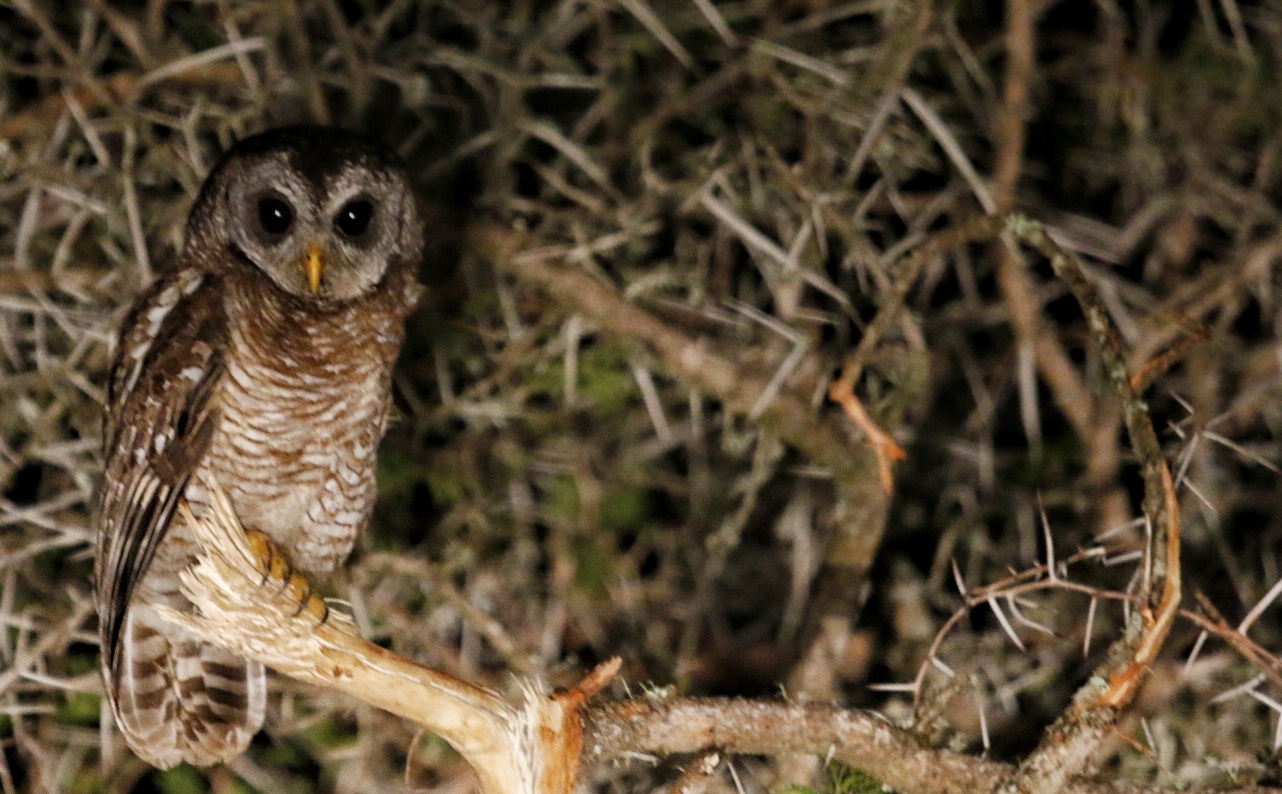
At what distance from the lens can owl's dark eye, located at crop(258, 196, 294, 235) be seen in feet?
8.62

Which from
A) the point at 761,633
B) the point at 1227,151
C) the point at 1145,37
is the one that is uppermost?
the point at 1145,37

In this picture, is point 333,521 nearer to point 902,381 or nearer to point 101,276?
point 101,276

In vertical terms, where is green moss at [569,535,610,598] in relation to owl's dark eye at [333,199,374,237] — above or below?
below

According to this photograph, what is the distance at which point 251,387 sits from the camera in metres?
2.57

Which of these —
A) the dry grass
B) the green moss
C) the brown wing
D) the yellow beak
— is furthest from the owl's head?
the green moss

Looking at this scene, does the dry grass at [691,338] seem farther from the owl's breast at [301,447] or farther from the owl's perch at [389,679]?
the owl's perch at [389,679]

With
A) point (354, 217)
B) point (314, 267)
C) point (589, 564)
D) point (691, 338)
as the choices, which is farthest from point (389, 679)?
point (589, 564)

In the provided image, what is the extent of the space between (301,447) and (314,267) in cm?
38

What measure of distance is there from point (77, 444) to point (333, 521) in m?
0.74

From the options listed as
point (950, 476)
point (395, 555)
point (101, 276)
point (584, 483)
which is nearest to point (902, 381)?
point (950, 476)

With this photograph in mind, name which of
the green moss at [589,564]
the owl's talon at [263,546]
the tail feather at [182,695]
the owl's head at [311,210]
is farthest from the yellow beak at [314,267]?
the green moss at [589,564]

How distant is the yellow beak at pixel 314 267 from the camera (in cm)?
258

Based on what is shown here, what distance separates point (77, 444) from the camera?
3.05 m

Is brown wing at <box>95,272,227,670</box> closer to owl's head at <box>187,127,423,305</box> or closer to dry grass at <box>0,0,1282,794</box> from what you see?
owl's head at <box>187,127,423,305</box>
